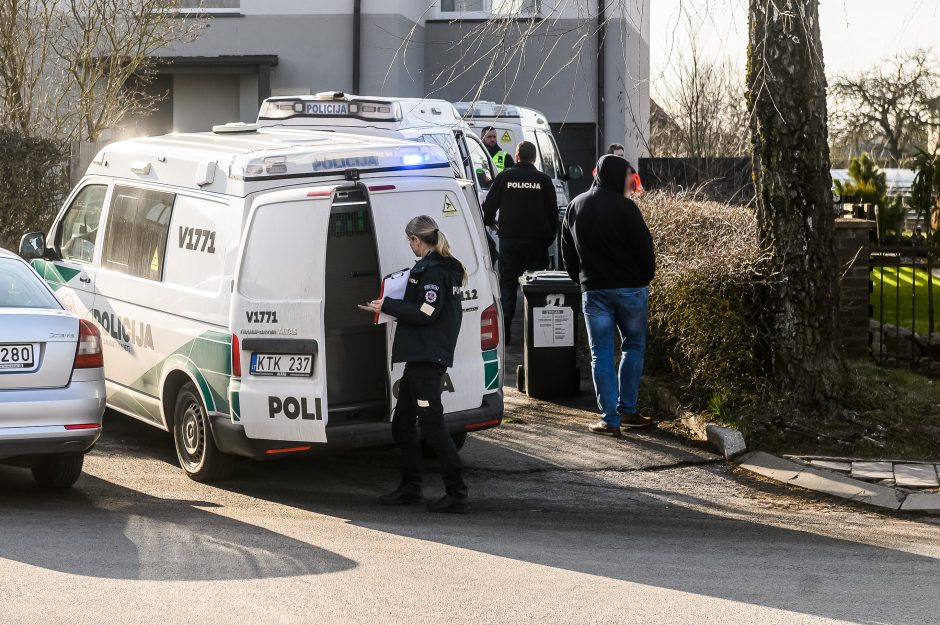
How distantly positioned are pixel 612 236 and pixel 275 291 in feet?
9.66

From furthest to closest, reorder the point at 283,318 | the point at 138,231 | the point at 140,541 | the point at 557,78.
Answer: the point at 557,78 < the point at 138,231 < the point at 283,318 < the point at 140,541

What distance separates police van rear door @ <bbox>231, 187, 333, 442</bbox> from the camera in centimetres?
761

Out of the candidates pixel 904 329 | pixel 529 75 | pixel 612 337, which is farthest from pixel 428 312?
pixel 529 75

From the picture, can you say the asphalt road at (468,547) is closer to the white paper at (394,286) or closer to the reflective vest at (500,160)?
the white paper at (394,286)

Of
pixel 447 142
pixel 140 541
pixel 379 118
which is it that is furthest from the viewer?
pixel 447 142

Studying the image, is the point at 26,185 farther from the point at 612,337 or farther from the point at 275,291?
the point at 612,337

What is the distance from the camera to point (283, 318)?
764cm

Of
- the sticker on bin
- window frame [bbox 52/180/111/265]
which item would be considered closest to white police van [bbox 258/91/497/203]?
the sticker on bin

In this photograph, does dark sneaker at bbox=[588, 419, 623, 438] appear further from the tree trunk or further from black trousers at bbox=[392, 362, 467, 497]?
black trousers at bbox=[392, 362, 467, 497]

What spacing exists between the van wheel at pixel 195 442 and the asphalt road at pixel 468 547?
136 millimetres

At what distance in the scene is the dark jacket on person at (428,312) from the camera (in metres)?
7.41

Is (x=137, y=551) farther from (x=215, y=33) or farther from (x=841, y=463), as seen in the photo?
(x=215, y=33)

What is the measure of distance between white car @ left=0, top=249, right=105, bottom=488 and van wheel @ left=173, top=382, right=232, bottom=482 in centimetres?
64

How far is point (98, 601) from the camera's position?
5.57 meters
